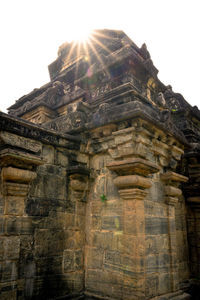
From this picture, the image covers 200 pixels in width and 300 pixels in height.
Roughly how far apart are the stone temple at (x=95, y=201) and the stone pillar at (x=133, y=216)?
0.02m

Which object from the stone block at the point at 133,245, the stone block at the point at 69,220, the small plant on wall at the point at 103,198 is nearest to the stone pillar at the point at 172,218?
the stone block at the point at 133,245

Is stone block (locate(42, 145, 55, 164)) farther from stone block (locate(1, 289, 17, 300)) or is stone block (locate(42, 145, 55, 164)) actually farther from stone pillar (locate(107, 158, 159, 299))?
stone block (locate(1, 289, 17, 300))

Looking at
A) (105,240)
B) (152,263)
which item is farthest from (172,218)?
(105,240)

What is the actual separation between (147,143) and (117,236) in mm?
1709

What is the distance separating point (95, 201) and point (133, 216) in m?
1.07

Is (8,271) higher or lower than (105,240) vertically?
lower

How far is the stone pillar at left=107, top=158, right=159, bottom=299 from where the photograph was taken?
3596 mm

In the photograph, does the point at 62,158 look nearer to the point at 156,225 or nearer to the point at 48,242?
the point at 48,242

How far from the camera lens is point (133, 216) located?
3.77 m

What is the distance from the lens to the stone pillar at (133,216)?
360 cm

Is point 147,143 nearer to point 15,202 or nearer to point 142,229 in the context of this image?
point 142,229

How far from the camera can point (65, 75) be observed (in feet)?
24.8

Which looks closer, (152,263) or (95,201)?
(152,263)

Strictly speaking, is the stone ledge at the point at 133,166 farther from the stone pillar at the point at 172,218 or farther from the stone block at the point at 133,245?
the stone block at the point at 133,245
